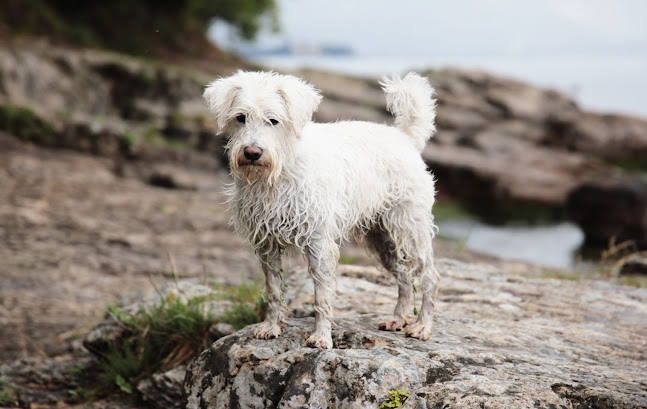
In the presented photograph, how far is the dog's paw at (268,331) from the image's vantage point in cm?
505

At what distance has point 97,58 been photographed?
790 inches

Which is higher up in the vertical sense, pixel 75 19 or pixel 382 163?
pixel 75 19

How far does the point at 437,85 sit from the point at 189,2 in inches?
491

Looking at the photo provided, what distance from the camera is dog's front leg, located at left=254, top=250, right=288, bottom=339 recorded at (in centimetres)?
506

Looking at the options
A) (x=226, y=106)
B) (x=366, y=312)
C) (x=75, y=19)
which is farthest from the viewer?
(x=75, y=19)

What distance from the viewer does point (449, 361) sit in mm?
4582

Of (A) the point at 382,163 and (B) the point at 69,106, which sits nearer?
(A) the point at 382,163

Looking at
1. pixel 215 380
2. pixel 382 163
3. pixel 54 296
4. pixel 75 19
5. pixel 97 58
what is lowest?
pixel 54 296

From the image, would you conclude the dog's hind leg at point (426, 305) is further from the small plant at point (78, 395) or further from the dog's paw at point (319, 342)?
the small plant at point (78, 395)

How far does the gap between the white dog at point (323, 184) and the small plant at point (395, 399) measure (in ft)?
2.33

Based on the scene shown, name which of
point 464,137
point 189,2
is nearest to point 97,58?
point 189,2

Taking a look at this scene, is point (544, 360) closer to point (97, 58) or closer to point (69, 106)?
point (69, 106)

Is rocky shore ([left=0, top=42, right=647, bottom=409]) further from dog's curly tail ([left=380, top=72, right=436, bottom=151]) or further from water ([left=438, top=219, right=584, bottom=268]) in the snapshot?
dog's curly tail ([left=380, top=72, right=436, bottom=151])

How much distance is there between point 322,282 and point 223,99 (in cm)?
157
